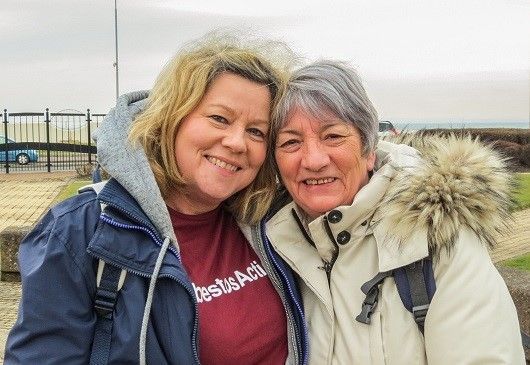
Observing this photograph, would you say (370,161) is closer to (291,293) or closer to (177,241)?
(291,293)

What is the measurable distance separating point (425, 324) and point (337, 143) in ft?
2.57

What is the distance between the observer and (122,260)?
2.07m

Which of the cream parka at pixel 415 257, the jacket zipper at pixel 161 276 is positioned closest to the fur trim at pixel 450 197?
the cream parka at pixel 415 257

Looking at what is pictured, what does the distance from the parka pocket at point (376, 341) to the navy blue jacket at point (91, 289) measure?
0.64 m

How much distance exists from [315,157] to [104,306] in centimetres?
100

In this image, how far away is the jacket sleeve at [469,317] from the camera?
214cm

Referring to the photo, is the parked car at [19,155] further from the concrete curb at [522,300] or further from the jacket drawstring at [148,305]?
the jacket drawstring at [148,305]

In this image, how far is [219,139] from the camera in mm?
2516

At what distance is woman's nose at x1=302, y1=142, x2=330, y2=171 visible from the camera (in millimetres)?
2537

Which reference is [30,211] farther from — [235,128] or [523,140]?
[523,140]

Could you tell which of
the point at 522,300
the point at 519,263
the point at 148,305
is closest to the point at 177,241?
the point at 148,305

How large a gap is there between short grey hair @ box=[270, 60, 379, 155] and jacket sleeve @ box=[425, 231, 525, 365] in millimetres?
640

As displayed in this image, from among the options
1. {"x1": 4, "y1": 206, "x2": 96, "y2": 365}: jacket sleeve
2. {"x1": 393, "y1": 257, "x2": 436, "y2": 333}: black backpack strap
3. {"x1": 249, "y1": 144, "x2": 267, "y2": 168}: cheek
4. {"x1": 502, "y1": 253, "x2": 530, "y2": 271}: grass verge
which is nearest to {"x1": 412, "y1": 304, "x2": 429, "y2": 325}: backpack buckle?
{"x1": 393, "y1": 257, "x2": 436, "y2": 333}: black backpack strap

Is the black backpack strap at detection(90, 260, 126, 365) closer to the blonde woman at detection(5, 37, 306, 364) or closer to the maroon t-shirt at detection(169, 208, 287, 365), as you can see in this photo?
the blonde woman at detection(5, 37, 306, 364)
